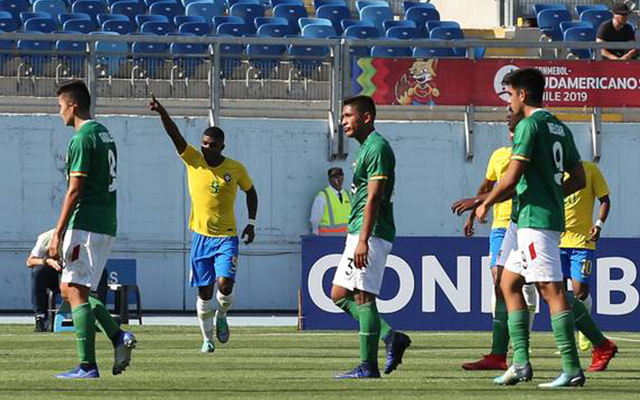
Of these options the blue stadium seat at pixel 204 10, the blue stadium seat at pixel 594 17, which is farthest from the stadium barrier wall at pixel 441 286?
the blue stadium seat at pixel 594 17

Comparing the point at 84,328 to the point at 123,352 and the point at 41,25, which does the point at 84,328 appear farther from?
the point at 41,25

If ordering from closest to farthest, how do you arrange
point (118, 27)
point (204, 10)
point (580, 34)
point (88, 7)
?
1. point (118, 27)
2. point (580, 34)
3. point (88, 7)
4. point (204, 10)

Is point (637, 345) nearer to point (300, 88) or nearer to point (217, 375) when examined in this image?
point (217, 375)

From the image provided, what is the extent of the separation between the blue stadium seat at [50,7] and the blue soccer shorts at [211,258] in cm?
1361

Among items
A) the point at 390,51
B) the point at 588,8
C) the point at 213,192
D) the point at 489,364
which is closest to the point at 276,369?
the point at 489,364

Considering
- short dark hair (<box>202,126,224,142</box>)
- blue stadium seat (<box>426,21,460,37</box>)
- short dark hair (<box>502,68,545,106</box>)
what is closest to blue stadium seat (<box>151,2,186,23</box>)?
blue stadium seat (<box>426,21,460,37</box>)

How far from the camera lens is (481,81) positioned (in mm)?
23875

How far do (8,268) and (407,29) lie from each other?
27.5ft

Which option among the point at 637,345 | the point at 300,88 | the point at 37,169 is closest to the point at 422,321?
the point at 637,345

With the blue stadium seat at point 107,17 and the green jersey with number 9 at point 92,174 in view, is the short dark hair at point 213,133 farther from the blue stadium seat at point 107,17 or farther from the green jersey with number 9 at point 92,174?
the blue stadium seat at point 107,17

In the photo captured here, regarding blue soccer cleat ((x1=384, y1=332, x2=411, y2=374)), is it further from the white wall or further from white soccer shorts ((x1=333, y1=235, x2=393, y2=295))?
the white wall

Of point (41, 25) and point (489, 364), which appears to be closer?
point (489, 364)

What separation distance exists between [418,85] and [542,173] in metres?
13.0

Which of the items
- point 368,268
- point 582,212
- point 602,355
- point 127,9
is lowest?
point 602,355
